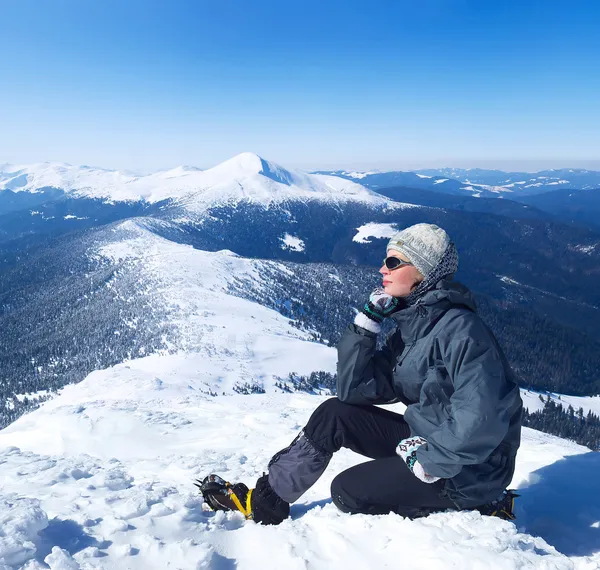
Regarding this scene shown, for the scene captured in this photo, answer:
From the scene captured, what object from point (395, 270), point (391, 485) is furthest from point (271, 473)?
point (395, 270)

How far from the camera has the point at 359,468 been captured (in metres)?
4.89

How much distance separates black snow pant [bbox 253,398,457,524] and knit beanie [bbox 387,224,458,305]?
1.73 m

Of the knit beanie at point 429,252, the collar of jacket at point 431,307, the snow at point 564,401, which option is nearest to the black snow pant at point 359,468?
the collar of jacket at point 431,307

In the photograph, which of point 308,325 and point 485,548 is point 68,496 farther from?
point 308,325

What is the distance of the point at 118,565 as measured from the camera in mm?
4043

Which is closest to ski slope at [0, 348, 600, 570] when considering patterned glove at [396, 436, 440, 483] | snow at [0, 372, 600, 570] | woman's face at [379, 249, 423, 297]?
snow at [0, 372, 600, 570]

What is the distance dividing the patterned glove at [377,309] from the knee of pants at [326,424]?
111cm

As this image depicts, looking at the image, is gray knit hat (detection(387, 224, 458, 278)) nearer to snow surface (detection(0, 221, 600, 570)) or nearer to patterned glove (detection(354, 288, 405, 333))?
patterned glove (detection(354, 288, 405, 333))

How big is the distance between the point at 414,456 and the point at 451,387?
87cm

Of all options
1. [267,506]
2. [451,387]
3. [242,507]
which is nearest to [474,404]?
[451,387]

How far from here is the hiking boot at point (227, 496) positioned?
16.8 feet

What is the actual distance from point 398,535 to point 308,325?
150m

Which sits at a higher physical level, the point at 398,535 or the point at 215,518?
the point at 398,535

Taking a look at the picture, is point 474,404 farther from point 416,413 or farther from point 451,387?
point 416,413
